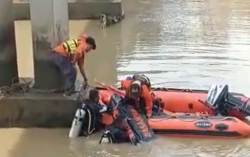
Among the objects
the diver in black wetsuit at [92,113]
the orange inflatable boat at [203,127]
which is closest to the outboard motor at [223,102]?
the orange inflatable boat at [203,127]

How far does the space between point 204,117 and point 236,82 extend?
191cm

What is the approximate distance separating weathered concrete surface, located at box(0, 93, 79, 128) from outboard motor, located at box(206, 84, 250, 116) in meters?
1.47

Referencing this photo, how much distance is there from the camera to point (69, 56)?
706 cm

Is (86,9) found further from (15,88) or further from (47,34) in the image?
(47,34)

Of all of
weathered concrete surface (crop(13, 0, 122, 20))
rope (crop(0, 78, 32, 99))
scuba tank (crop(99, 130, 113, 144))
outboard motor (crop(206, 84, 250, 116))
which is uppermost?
weathered concrete surface (crop(13, 0, 122, 20))

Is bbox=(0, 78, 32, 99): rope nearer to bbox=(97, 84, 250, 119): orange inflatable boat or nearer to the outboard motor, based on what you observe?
bbox=(97, 84, 250, 119): orange inflatable boat

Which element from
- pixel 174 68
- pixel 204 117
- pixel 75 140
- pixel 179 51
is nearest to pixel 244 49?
pixel 179 51

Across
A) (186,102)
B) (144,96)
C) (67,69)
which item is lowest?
(186,102)

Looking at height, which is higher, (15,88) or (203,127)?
(15,88)

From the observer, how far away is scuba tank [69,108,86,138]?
6867mm

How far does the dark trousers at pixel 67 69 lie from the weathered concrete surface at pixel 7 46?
2.09 ft

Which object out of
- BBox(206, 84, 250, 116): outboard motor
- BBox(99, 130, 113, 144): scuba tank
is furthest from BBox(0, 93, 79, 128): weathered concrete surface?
BBox(206, 84, 250, 116): outboard motor

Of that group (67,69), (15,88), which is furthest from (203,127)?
(15,88)

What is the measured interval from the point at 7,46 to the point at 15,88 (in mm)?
480
